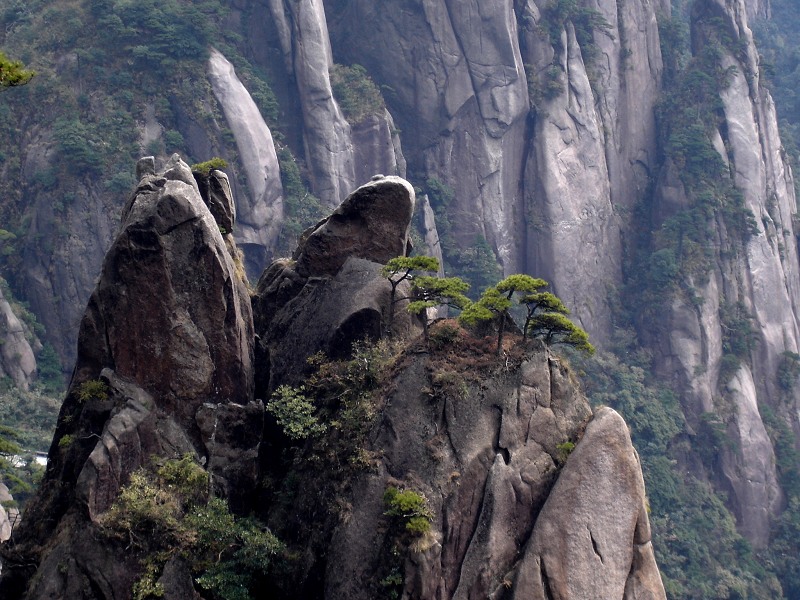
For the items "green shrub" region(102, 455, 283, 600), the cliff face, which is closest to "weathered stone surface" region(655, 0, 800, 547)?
the cliff face

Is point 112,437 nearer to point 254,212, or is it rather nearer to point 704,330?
point 254,212

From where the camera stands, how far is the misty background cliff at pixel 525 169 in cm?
5384

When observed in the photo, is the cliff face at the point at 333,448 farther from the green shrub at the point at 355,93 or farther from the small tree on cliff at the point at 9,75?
the green shrub at the point at 355,93

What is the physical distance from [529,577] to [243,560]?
6035 millimetres

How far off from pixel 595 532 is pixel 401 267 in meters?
8.22

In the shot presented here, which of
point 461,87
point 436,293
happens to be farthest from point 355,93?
point 436,293

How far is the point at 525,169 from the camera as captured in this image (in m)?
69.2

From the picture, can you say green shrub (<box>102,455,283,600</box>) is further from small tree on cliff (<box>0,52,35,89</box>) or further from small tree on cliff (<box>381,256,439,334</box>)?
small tree on cliff (<box>0,52,35,89</box>)

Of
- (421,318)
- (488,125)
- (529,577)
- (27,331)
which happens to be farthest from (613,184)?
(529,577)

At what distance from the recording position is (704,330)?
6197cm

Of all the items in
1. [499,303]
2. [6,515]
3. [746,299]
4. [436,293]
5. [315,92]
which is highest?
[499,303]

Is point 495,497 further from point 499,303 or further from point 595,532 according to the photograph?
point 499,303

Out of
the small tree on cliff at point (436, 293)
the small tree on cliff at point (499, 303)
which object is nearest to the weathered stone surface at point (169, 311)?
the small tree on cliff at point (436, 293)

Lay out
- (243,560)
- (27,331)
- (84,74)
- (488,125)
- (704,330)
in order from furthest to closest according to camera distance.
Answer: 1. (488,125)
2. (704,330)
3. (84,74)
4. (27,331)
5. (243,560)
